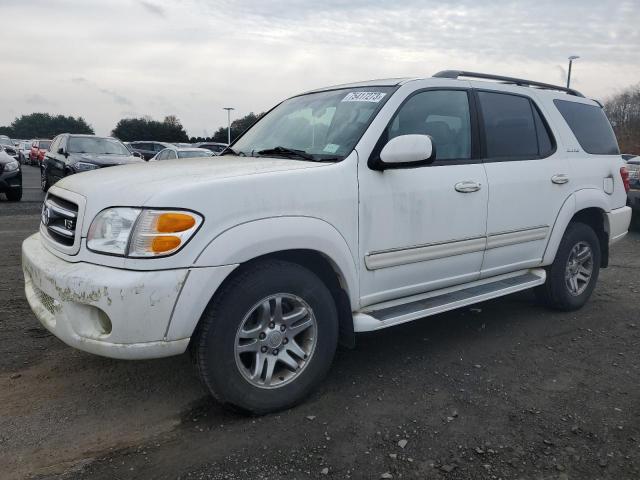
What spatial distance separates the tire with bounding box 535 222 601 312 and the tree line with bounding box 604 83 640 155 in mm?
37481

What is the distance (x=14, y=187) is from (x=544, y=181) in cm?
1147

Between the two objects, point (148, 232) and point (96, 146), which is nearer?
point (148, 232)

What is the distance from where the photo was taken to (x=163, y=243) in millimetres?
2635

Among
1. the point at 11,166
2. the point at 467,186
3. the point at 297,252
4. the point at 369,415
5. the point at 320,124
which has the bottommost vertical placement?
the point at 369,415

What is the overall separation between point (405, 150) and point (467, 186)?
76cm

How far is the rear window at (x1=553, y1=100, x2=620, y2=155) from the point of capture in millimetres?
4898

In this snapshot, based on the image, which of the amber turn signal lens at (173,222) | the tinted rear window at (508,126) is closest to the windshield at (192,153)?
the tinted rear window at (508,126)

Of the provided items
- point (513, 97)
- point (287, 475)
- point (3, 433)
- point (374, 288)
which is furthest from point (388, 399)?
point (513, 97)

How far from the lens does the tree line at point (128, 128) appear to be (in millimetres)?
54134

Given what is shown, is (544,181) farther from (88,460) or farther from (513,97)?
(88,460)

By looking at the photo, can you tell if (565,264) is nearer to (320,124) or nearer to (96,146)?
(320,124)

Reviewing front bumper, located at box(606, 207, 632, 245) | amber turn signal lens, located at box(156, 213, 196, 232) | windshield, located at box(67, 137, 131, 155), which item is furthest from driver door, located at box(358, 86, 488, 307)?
windshield, located at box(67, 137, 131, 155)

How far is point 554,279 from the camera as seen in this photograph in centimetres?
482

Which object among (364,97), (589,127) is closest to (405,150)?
(364,97)
